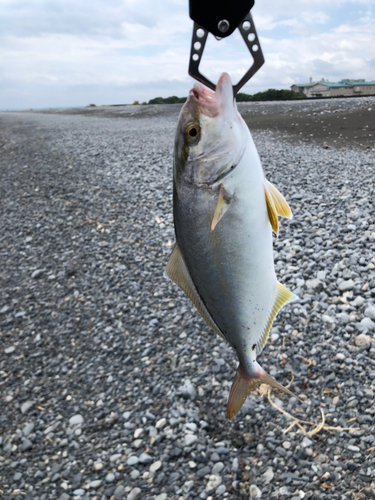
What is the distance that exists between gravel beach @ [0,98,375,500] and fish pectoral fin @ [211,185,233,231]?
2779 mm

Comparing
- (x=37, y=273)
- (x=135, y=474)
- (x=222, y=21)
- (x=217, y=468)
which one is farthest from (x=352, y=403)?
(x=37, y=273)

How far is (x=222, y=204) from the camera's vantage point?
133 cm

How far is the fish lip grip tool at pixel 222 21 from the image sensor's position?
3.95 ft

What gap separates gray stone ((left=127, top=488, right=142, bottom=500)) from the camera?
3252 mm

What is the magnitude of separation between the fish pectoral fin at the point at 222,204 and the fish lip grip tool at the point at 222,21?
1.29 feet

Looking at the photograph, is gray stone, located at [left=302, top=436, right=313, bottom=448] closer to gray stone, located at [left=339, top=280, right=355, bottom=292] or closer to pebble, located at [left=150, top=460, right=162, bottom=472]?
pebble, located at [left=150, top=460, right=162, bottom=472]

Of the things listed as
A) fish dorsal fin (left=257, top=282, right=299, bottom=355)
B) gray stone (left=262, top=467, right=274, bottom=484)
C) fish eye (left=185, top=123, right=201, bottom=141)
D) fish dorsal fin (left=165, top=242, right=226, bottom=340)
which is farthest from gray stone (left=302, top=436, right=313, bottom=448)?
fish eye (left=185, top=123, right=201, bottom=141)

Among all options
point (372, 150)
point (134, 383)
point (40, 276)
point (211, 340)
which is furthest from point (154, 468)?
point (372, 150)

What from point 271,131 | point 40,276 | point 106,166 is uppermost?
point 271,131

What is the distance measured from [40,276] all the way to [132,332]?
2313 mm

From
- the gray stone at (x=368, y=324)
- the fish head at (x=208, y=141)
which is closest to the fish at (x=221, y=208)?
the fish head at (x=208, y=141)

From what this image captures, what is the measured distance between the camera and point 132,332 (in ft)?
16.5

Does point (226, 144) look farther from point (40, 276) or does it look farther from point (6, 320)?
point (40, 276)

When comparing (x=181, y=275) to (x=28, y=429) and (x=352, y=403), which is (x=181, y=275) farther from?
(x=28, y=429)
